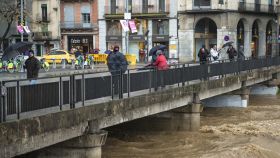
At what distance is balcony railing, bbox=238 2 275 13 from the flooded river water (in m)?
37.4

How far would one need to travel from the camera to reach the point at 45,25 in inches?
2709

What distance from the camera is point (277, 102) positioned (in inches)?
1385

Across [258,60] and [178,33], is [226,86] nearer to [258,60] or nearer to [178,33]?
[258,60]

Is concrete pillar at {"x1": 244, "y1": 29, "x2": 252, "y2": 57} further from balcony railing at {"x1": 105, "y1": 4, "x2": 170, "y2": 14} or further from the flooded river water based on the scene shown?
the flooded river water

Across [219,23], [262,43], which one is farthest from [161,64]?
[262,43]

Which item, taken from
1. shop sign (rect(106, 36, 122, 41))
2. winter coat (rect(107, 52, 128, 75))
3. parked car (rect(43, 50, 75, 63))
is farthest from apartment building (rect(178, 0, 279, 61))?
winter coat (rect(107, 52, 128, 75))

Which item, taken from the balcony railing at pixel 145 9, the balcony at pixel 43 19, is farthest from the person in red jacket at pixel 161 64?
the balcony at pixel 43 19

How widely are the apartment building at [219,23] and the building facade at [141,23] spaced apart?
1383mm

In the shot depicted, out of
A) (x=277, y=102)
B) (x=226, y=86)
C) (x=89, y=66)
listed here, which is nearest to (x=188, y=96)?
(x=226, y=86)

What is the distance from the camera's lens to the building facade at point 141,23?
63531 millimetres

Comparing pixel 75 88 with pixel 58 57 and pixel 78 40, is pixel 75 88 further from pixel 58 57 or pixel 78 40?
pixel 78 40

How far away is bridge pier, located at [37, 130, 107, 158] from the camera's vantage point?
1411 centimetres

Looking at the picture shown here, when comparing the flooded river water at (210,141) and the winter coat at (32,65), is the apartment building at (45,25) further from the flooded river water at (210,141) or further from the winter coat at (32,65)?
the winter coat at (32,65)

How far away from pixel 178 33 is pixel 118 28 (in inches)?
283
